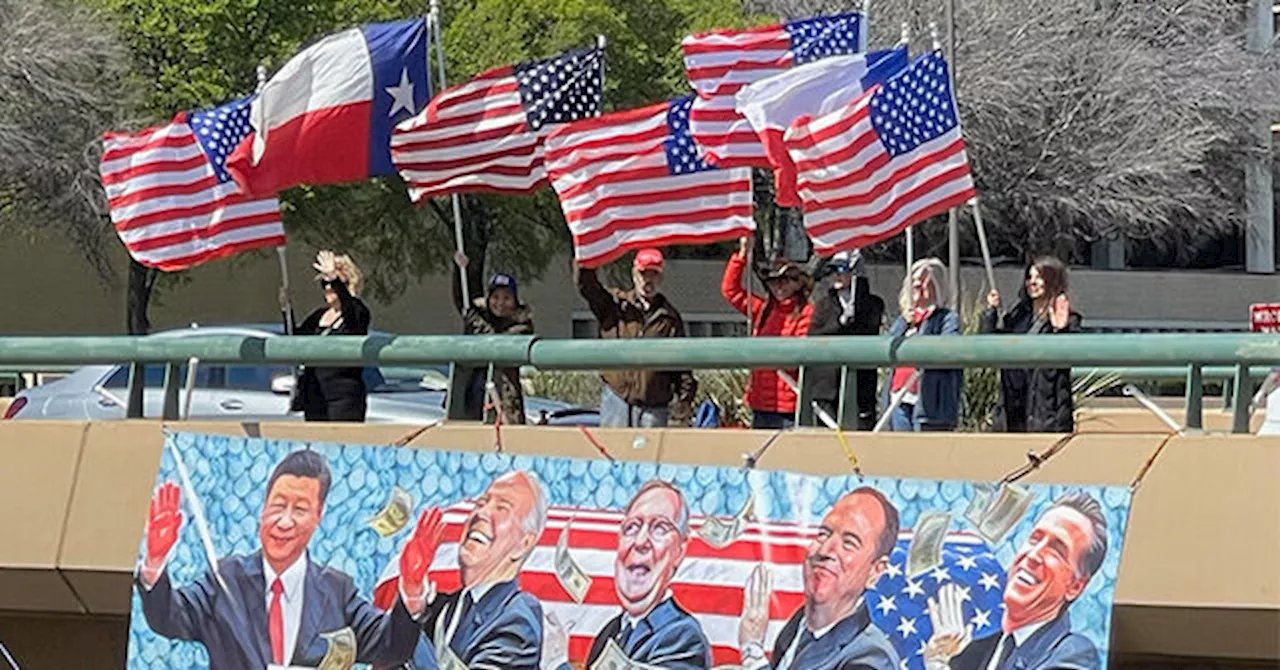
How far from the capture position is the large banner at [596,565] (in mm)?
5926

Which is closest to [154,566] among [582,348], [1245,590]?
[582,348]

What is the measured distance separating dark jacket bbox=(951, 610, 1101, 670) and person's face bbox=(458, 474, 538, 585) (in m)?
1.74

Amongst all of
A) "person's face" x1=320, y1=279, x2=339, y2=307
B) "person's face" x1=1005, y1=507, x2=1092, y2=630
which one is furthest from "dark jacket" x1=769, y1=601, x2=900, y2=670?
"person's face" x1=320, y1=279, x2=339, y2=307

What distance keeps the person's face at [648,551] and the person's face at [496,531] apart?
1.16 ft

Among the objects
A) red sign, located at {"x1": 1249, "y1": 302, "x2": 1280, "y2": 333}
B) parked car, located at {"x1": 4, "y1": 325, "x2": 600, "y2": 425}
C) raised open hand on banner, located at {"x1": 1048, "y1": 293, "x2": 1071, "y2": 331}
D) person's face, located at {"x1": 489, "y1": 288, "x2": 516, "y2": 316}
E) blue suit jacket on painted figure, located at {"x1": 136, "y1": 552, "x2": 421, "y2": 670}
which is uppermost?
raised open hand on banner, located at {"x1": 1048, "y1": 293, "x2": 1071, "y2": 331}

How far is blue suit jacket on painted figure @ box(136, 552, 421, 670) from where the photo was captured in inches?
277

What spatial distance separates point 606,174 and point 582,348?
3.39m

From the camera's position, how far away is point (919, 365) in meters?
6.76

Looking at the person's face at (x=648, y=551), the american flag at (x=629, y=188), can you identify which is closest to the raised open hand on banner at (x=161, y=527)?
the person's face at (x=648, y=551)

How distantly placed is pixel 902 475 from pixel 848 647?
2.24 ft

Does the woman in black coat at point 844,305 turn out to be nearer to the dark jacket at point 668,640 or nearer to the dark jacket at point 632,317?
the dark jacket at point 632,317

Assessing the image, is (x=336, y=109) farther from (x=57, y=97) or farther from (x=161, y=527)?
(x=57, y=97)

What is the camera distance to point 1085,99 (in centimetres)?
3675

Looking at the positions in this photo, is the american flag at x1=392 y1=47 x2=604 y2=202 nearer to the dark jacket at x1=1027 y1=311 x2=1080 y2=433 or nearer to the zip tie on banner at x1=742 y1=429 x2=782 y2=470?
the dark jacket at x1=1027 y1=311 x2=1080 y2=433
